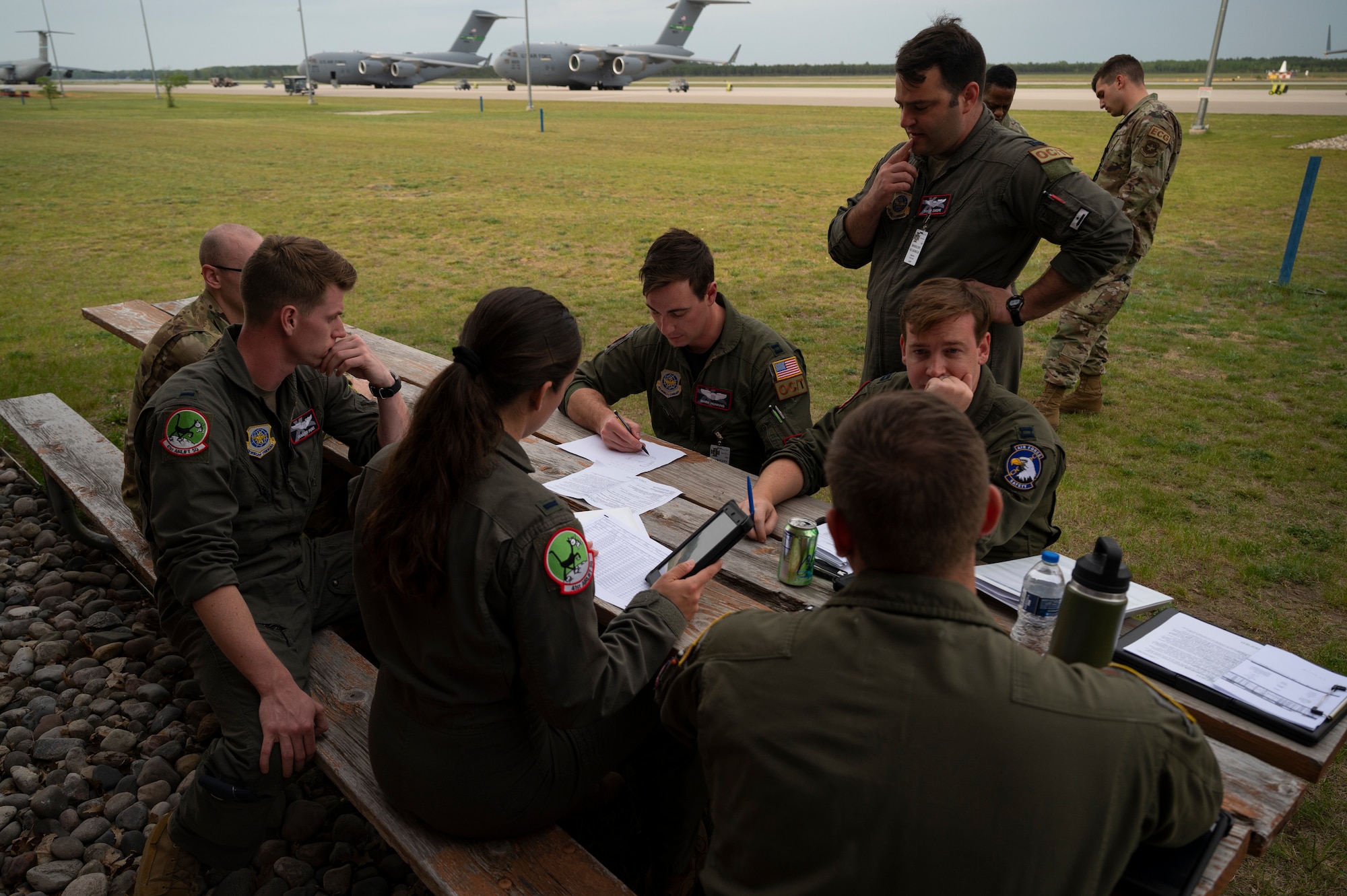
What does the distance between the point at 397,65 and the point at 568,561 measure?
229ft

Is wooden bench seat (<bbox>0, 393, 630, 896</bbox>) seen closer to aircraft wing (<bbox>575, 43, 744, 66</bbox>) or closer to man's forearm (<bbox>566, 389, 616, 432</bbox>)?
man's forearm (<bbox>566, 389, 616, 432</bbox>)

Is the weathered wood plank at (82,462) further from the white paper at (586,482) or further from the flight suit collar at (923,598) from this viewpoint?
the flight suit collar at (923,598)

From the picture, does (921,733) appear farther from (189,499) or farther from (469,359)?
(189,499)

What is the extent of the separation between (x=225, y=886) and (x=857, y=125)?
29.3 metres

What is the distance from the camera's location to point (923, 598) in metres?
1.20

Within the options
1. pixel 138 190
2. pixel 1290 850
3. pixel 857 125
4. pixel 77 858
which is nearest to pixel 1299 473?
→ pixel 1290 850

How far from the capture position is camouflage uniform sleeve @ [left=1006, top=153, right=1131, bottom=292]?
3.17 m

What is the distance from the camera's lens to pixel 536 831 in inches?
74.4

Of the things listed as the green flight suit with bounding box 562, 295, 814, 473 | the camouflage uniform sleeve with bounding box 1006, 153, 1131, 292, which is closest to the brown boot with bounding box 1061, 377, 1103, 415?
the camouflage uniform sleeve with bounding box 1006, 153, 1131, 292

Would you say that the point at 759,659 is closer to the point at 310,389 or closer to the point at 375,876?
the point at 375,876

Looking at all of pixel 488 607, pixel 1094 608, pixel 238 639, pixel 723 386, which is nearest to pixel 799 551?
pixel 1094 608

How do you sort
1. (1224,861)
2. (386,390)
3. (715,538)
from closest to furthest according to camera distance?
(1224,861) → (715,538) → (386,390)

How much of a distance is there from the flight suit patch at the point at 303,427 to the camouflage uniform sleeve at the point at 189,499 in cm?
31

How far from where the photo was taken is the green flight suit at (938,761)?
42.4 inches
